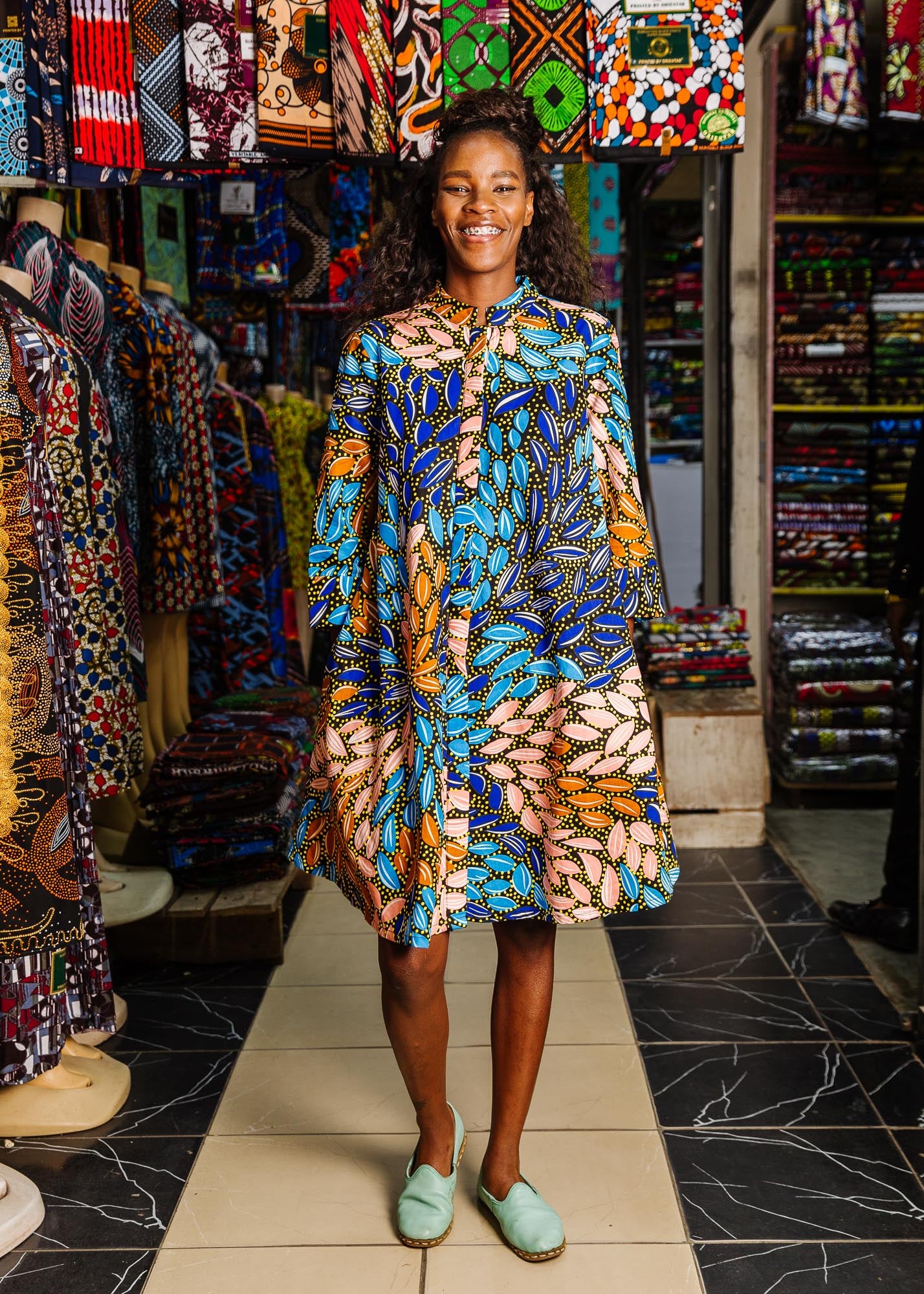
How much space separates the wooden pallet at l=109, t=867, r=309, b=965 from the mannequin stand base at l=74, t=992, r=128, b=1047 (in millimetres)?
249

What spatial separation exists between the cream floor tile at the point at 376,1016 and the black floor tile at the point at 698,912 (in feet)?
1.57

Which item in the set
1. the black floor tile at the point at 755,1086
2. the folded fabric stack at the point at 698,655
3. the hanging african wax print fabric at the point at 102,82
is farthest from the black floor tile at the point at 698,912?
the hanging african wax print fabric at the point at 102,82

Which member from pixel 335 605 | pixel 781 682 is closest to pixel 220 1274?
pixel 335 605

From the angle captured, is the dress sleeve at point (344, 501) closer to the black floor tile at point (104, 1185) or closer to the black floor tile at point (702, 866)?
the black floor tile at point (104, 1185)

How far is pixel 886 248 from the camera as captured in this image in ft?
15.8

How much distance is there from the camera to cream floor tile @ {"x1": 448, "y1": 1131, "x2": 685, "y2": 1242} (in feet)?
6.43

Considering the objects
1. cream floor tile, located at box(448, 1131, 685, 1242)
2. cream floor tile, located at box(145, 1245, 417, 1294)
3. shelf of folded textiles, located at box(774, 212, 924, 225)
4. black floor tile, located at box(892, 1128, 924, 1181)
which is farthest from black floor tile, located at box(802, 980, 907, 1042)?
shelf of folded textiles, located at box(774, 212, 924, 225)

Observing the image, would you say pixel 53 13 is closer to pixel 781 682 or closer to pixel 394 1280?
pixel 394 1280

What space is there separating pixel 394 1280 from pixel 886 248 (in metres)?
4.28

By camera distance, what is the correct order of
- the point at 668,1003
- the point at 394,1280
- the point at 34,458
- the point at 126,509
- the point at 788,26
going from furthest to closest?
the point at 788,26, the point at 126,509, the point at 668,1003, the point at 34,458, the point at 394,1280

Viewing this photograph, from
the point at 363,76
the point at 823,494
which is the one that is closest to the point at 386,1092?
the point at 363,76

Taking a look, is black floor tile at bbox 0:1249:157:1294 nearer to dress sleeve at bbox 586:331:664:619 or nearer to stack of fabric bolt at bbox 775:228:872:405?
dress sleeve at bbox 586:331:664:619

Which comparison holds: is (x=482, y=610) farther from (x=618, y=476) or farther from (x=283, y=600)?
(x=283, y=600)

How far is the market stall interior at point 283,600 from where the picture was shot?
2.05 m
